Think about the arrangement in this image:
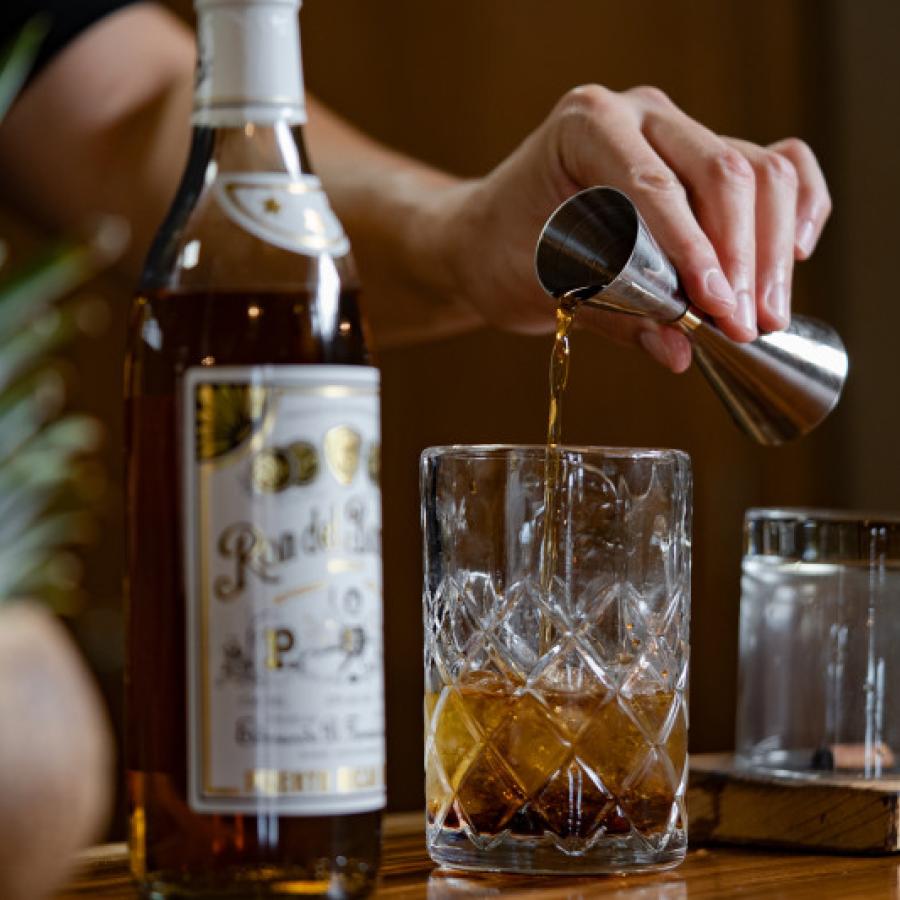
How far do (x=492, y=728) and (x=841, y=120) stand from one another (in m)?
2.65

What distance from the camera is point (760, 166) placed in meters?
0.96

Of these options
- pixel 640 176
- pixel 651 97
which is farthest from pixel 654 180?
pixel 651 97

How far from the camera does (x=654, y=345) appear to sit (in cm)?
97

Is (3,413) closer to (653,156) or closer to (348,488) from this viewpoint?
(348,488)

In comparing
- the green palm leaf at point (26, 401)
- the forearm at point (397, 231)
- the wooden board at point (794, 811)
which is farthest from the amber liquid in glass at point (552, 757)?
the forearm at point (397, 231)

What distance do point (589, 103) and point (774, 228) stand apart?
0.12 m

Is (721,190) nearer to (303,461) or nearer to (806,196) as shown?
(806,196)

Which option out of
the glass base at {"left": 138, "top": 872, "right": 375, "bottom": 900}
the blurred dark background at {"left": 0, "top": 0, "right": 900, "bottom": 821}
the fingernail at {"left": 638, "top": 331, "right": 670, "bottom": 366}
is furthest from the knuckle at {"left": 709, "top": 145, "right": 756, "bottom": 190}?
the blurred dark background at {"left": 0, "top": 0, "right": 900, "bottom": 821}

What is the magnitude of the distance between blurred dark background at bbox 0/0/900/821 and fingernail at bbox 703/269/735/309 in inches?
88.4

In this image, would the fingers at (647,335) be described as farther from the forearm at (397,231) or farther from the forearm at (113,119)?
the forearm at (113,119)

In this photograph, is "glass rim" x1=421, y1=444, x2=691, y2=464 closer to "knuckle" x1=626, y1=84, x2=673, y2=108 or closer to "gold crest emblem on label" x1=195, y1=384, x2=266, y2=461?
"gold crest emblem on label" x1=195, y1=384, x2=266, y2=461

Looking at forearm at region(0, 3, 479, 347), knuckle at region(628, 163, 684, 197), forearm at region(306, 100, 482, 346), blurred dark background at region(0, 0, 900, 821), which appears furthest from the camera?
blurred dark background at region(0, 0, 900, 821)

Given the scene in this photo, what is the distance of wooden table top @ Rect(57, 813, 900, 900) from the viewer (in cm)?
72

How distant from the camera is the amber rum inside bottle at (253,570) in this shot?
2.04ft
